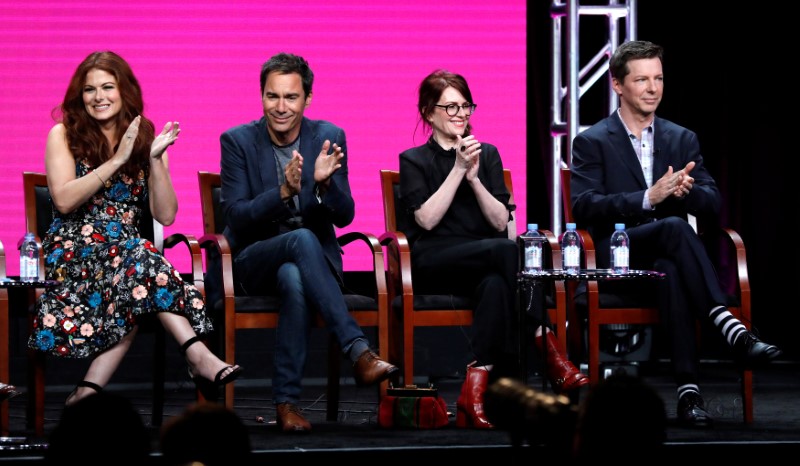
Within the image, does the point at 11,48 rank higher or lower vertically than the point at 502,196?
higher

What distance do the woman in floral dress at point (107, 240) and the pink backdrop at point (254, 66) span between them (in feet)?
4.47

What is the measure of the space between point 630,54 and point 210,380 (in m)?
1.92

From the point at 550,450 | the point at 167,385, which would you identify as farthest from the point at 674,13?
the point at 550,450

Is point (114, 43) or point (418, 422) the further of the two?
point (114, 43)

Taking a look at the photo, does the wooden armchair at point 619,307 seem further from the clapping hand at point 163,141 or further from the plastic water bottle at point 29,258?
the plastic water bottle at point 29,258

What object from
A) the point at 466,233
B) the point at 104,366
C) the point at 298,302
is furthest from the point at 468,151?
the point at 104,366

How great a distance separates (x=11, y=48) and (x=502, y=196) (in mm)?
Answer: 2372

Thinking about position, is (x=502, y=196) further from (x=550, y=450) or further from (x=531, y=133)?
(x=550, y=450)

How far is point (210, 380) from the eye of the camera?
3.65 m

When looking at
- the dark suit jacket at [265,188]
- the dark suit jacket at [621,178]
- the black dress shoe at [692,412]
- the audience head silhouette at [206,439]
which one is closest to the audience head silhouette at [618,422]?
the audience head silhouette at [206,439]

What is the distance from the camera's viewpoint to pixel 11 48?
17.5 feet

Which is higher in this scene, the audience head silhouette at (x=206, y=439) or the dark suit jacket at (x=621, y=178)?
the dark suit jacket at (x=621, y=178)

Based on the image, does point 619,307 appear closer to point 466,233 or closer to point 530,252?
point 530,252

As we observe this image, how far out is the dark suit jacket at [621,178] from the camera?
428 cm
